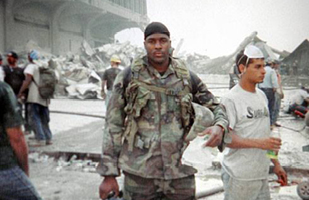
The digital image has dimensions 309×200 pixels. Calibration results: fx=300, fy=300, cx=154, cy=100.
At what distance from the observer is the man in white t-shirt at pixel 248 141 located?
1.91 meters

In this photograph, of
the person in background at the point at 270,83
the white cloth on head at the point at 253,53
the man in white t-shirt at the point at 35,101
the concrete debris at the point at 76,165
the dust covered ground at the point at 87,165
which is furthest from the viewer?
the person in background at the point at 270,83

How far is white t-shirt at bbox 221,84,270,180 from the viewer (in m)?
1.93

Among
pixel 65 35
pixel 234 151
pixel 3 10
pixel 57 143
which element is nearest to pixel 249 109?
pixel 234 151

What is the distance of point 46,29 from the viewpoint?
79.4 feet

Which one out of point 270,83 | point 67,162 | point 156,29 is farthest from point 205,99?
point 270,83

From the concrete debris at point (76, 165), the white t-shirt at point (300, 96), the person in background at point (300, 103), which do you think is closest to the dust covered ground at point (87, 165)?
the concrete debris at point (76, 165)

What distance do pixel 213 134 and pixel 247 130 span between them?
1.33ft

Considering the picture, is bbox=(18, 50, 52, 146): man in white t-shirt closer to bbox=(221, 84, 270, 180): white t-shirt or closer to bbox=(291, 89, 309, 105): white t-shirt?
bbox=(221, 84, 270, 180): white t-shirt

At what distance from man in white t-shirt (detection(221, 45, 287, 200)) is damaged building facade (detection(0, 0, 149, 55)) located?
20569 mm

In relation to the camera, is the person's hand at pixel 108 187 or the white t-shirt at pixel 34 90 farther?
the white t-shirt at pixel 34 90

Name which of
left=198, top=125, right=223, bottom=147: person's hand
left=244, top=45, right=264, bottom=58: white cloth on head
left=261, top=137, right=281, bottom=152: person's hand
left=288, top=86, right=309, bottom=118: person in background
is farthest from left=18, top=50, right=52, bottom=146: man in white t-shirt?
left=288, top=86, right=309, bottom=118: person in background

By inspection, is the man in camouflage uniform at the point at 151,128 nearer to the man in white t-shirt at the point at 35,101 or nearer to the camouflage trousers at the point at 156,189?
the camouflage trousers at the point at 156,189

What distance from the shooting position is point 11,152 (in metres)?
1.70

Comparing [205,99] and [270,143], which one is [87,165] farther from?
[270,143]
